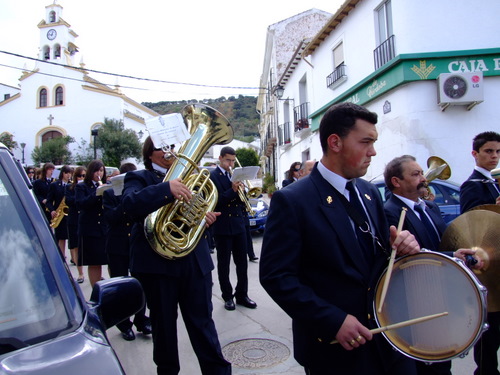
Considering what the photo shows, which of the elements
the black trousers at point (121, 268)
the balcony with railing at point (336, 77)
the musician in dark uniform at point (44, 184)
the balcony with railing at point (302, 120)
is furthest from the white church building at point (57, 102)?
the black trousers at point (121, 268)

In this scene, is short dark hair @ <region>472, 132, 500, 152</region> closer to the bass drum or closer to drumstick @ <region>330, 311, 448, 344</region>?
the bass drum

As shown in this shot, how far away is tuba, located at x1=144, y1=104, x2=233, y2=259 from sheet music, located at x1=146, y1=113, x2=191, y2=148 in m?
0.13

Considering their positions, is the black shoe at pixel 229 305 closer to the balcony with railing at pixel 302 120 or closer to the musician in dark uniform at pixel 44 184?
the musician in dark uniform at pixel 44 184

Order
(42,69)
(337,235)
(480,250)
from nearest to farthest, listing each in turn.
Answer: (337,235) < (480,250) < (42,69)

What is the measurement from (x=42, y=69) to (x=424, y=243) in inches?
1891

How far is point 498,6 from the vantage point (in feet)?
32.5

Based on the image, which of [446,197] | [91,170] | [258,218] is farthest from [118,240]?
[258,218]

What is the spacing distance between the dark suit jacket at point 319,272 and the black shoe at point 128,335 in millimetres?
2732

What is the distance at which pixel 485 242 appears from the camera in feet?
7.10

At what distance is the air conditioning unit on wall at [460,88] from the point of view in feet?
31.4

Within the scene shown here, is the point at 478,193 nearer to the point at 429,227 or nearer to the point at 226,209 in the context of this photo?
Result: the point at 429,227

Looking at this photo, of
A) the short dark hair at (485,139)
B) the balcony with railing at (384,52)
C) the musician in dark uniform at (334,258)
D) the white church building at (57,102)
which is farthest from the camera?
the white church building at (57,102)

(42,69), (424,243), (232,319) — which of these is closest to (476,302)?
(424,243)

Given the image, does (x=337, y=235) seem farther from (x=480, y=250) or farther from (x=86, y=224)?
(x=86, y=224)
